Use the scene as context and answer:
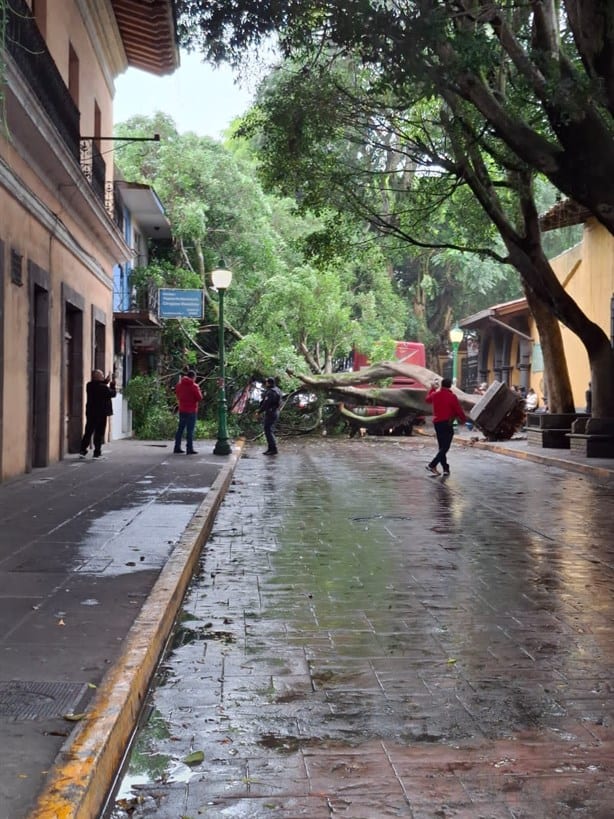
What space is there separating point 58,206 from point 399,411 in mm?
16459

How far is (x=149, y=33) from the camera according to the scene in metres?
21.2

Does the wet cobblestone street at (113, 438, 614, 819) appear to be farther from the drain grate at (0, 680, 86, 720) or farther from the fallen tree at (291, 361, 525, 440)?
the fallen tree at (291, 361, 525, 440)

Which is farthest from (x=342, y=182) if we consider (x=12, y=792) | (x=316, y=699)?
(x=12, y=792)

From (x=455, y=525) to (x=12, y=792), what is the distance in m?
8.07

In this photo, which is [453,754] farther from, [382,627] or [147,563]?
[147,563]

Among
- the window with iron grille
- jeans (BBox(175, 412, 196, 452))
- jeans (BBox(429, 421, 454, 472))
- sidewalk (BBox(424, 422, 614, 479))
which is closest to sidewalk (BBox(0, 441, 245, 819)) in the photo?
the window with iron grille

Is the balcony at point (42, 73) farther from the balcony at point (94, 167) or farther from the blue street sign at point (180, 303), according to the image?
the blue street sign at point (180, 303)

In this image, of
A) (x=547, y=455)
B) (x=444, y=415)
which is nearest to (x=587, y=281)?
(x=547, y=455)

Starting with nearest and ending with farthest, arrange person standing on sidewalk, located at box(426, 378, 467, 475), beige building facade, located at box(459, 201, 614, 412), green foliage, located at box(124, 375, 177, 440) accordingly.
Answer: person standing on sidewalk, located at box(426, 378, 467, 475) < beige building facade, located at box(459, 201, 614, 412) < green foliage, located at box(124, 375, 177, 440)

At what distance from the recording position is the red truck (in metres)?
31.5

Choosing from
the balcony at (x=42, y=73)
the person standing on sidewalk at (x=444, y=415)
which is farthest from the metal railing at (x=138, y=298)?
the person standing on sidewalk at (x=444, y=415)

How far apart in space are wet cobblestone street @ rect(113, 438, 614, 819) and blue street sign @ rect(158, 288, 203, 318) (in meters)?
15.5

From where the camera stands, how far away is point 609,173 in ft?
45.2

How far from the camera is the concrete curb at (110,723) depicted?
10.3 feet
